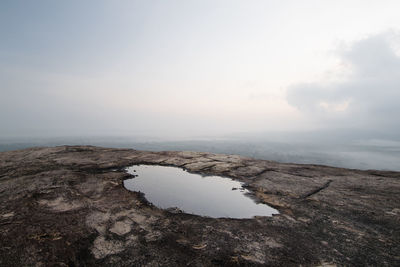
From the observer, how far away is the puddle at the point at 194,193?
25.2ft

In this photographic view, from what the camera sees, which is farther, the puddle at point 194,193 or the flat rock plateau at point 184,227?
the puddle at point 194,193

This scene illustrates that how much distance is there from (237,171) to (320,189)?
547cm

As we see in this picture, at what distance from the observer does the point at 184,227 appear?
597cm

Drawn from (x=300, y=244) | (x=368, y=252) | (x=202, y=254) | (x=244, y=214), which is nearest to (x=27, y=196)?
(x=202, y=254)

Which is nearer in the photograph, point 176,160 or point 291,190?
point 291,190

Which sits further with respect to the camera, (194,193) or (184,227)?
(194,193)

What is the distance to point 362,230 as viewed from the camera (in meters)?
6.17

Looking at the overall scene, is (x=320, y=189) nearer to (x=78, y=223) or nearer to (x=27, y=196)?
(x=78, y=223)

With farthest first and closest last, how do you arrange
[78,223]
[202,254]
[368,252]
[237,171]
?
[237,171], [78,223], [368,252], [202,254]

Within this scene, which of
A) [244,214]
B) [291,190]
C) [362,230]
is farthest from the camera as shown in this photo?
[291,190]

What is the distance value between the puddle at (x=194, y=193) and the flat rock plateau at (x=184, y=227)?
60cm

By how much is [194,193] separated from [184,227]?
3645 mm

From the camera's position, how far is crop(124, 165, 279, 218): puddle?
7680 mm

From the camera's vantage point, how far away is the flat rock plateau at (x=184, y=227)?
454cm
